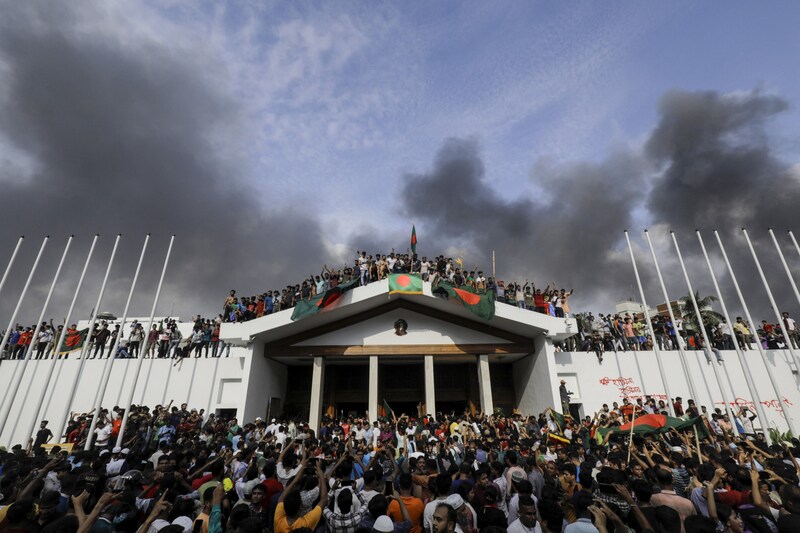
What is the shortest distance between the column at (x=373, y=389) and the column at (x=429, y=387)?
2.30 meters

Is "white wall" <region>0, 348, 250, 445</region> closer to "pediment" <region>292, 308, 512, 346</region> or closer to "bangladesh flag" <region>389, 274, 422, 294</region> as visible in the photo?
"pediment" <region>292, 308, 512, 346</region>

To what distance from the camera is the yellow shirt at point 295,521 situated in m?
3.97

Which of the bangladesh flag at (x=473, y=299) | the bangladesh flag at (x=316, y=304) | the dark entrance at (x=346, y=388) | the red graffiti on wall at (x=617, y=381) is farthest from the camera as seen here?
the dark entrance at (x=346, y=388)

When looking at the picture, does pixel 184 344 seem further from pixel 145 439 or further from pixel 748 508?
pixel 748 508

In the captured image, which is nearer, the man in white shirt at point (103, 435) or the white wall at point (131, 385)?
the man in white shirt at point (103, 435)

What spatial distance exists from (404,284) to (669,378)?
12.7 metres

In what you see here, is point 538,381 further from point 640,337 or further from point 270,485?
point 270,485

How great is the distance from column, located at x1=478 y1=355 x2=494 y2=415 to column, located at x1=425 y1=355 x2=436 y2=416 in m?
2.23

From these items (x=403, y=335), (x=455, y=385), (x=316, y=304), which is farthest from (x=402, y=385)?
(x=316, y=304)

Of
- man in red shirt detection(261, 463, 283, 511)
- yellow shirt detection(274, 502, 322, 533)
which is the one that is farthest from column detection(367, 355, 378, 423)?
yellow shirt detection(274, 502, 322, 533)

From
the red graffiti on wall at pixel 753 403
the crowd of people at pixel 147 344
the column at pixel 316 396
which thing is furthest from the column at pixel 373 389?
the red graffiti on wall at pixel 753 403

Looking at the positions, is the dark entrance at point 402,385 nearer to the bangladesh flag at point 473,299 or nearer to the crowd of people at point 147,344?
the bangladesh flag at point 473,299

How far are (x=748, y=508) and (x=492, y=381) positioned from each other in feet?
55.4

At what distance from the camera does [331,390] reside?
2034 centimetres
